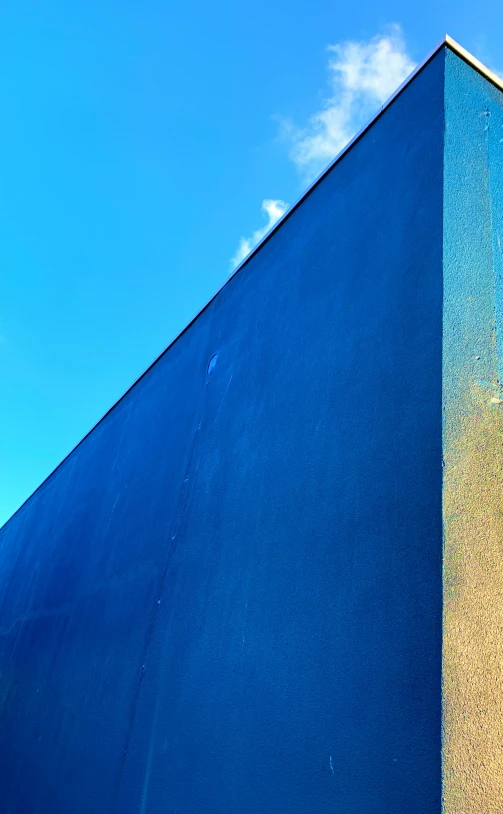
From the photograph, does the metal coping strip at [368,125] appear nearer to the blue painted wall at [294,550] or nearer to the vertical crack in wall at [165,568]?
the blue painted wall at [294,550]

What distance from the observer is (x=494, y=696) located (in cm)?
119

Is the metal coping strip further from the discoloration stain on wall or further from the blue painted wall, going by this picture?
the discoloration stain on wall

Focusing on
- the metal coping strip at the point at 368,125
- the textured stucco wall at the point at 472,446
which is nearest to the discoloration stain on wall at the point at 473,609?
the textured stucco wall at the point at 472,446

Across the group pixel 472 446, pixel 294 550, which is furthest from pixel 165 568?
pixel 472 446

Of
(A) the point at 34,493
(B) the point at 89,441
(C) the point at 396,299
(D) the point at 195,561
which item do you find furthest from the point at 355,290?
(A) the point at 34,493

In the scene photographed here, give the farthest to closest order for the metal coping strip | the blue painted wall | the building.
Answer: the metal coping strip, the blue painted wall, the building

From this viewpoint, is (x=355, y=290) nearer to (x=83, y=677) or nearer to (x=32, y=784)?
(x=83, y=677)

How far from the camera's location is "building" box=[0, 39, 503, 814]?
1.28 metres

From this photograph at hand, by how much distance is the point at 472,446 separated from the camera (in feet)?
4.80

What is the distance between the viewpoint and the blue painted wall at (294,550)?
54.6 inches

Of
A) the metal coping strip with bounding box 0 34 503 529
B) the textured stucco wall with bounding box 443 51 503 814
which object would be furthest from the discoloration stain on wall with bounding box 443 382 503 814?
the metal coping strip with bounding box 0 34 503 529

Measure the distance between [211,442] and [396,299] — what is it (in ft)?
4.51

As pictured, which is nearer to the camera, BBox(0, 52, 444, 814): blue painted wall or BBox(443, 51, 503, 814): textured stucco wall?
BBox(443, 51, 503, 814): textured stucco wall

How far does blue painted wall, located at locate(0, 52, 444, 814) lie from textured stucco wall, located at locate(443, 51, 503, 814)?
0.04 metres
